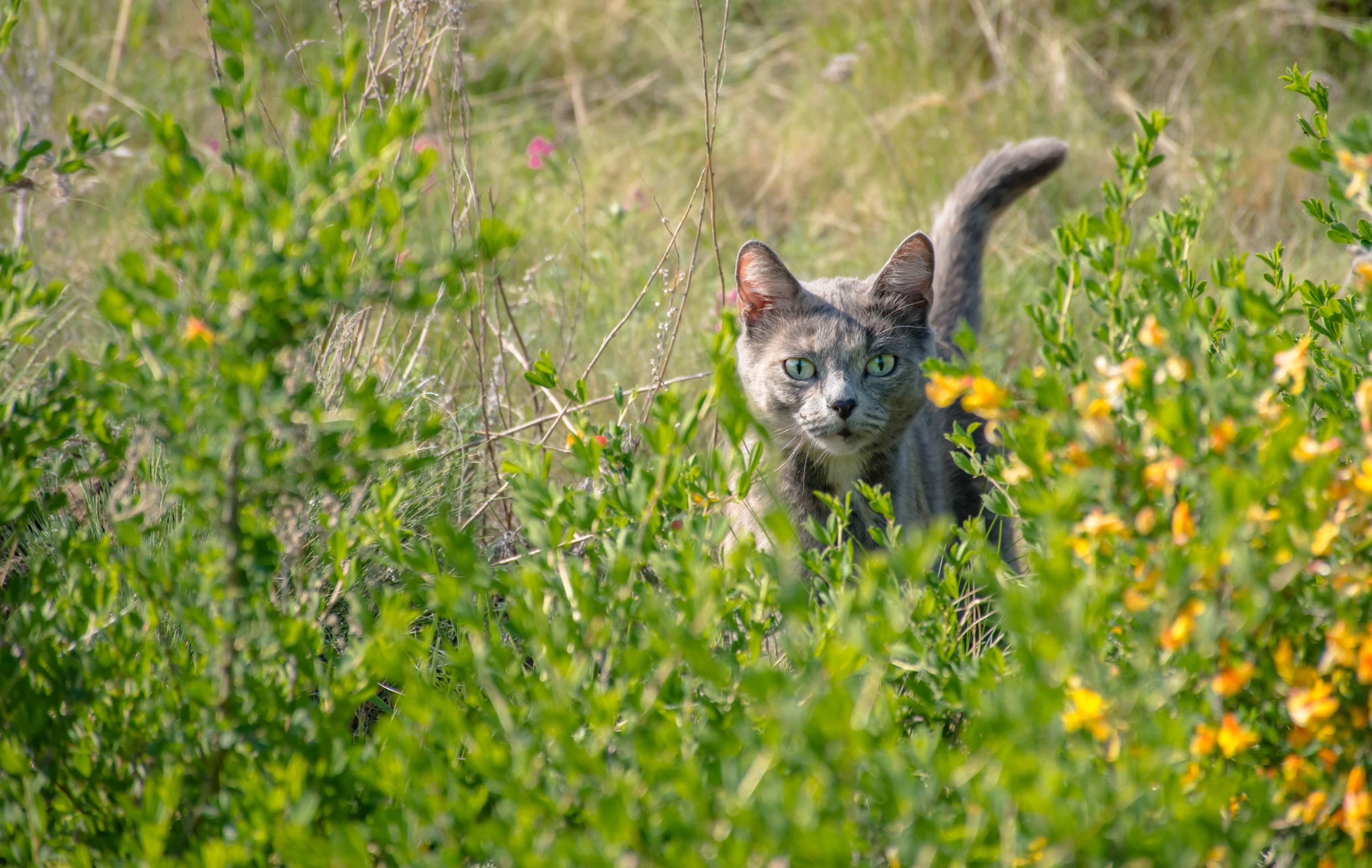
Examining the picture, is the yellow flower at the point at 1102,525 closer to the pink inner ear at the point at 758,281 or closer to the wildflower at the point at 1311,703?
the wildflower at the point at 1311,703

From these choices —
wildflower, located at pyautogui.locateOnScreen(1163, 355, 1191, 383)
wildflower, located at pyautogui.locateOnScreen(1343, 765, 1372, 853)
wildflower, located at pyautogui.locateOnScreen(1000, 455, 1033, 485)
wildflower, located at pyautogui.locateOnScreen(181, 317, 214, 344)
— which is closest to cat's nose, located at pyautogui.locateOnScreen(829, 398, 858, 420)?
wildflower, located at pyautogui.locateOnScreen(1000, 455, 1033, 485)

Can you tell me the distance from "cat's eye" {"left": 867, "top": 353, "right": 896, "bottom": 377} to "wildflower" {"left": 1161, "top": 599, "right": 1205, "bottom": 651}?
135 cm

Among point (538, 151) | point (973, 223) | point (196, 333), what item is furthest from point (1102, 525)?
point (538, 151)

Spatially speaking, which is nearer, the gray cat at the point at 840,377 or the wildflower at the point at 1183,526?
the wildflower at the point at 1183,526

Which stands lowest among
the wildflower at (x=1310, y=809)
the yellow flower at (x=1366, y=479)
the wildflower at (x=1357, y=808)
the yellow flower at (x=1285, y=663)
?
the wildflower at (x=1310, y=809)

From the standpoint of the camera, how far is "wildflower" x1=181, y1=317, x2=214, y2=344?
3.63ft

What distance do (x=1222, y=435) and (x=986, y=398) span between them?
0.24m

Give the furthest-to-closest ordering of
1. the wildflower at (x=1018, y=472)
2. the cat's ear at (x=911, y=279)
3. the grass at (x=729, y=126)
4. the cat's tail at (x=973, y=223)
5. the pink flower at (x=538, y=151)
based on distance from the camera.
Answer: the pink flower at (x=538, y=151) → the grass at (x=729, y=126) → the cat's tail at (x=973, y=223) → the cat's ear at (x=911, y=279) → the wildflower at (x=1018, y=472)

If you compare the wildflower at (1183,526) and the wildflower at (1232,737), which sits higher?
the wildflower at (1183,526)

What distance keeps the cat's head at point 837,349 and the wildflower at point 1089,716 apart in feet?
4.02

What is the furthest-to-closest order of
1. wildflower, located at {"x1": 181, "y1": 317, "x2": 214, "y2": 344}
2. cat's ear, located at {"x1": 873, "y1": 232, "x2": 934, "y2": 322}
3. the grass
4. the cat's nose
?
the grass → cat's ear, located at {"x1": 873, "y1": 232, "x2": 934, "y2": 322} → the cat's nose → wildflower, located at {"x1": 181, "y1": 317, "x2": 214, "y2": 344}

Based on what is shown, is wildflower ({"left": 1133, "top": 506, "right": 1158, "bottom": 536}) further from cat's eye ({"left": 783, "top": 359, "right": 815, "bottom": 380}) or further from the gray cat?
cat's eye ({"left": 783, "top": 359, "right": 815, "bottom": 380})

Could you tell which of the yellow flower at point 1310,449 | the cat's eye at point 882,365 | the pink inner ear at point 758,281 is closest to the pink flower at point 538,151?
the pink inner ear at point 758,281

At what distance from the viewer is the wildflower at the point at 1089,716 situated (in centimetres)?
100
